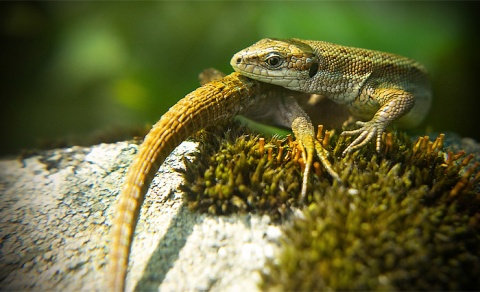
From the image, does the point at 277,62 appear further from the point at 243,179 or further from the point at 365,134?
the point at 243,179

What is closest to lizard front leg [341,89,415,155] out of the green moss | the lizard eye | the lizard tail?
the green moss

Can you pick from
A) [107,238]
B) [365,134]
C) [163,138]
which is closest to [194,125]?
[163,138]

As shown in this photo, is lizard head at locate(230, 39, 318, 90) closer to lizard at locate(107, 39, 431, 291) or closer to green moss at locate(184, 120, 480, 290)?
lizard at locate(107, 39, 431, 291)

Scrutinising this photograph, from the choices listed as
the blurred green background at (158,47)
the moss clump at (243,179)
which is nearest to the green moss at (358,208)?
the moss clump at (243,179)

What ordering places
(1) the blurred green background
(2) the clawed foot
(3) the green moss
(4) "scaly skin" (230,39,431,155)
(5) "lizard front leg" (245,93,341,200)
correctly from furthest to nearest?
(1) the blurred green background
(4) "scaly skin" (230,39,431,155)
(2) the clawed foot
(5) "lizard front leg" (245,93,341,200)
(3) the green moss

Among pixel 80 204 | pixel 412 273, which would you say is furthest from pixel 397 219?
pixel 80 204

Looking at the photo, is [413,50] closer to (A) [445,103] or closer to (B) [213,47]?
(A) [445,103]

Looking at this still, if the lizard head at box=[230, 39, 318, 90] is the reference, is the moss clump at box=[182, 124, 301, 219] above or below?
below
